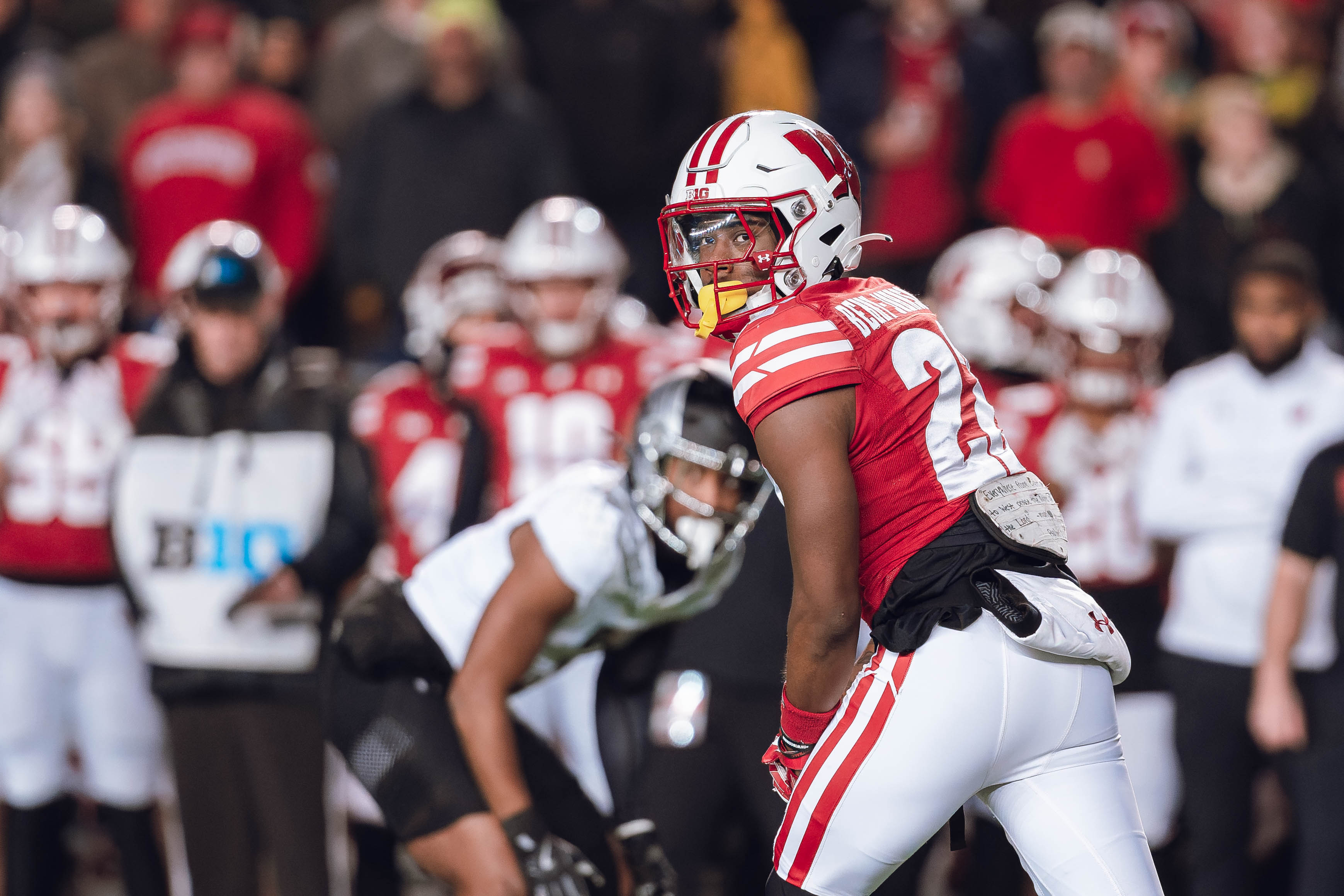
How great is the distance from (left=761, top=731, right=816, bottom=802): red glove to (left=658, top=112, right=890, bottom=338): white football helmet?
67cm

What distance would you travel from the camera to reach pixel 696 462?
3.47m

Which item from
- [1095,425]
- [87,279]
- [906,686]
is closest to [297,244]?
[87,279]

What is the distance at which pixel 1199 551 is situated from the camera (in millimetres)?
4824

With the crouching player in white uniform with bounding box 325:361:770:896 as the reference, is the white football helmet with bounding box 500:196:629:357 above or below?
above

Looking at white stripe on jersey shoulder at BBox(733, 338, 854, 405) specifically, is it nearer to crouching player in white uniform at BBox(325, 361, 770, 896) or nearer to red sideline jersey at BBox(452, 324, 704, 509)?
crouching player in white uniform at BBox(325, 361, 770, 896)

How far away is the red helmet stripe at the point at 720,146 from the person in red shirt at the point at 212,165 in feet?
13.9

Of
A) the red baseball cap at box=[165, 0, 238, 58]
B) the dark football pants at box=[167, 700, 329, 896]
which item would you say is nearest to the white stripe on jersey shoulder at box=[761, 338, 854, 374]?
the dark football pants at box=[167, 700, 329, 896]

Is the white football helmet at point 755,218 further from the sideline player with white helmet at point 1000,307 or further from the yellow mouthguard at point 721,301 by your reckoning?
the sideline player with white helmet at point 1000,307

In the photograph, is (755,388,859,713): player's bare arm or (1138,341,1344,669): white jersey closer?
(755,388,859,713): player's bare arm

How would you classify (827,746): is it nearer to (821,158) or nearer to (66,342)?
(821,158)

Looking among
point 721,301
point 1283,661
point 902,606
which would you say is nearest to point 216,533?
point 721,301

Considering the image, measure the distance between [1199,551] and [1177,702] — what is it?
41cm

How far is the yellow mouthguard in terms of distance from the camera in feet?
9.35

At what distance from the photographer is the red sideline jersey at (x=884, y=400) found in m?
2.63
